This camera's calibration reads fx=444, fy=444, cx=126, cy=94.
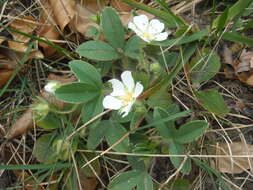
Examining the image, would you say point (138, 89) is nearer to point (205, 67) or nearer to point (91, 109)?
point (91, 109)

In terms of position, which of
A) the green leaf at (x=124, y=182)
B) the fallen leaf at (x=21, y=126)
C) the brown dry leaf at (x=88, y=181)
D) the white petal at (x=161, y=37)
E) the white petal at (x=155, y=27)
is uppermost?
the white petal at (x=155, y=27)

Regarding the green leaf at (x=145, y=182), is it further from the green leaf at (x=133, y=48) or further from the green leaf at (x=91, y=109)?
the green leaf at (x=133, y=48)

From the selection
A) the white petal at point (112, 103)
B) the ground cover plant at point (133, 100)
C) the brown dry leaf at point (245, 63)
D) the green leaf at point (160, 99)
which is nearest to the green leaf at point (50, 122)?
the ground cover plant at point (133, 100)

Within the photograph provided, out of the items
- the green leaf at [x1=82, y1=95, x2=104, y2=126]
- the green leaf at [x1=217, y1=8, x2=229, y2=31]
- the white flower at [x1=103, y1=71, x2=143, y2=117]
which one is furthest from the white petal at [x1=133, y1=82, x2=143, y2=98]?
the green leaf at [x1=217, y1=8, x2=229, y2=31]

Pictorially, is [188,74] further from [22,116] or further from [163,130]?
[22,116]

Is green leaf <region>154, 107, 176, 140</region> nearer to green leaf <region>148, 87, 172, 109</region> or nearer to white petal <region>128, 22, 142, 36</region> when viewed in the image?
green leaf <region>148, 87, 172, 109</region>

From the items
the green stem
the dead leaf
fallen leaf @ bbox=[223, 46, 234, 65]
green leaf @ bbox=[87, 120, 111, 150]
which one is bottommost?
fallen leaf @ bbox=[223, 46, 234, 65]

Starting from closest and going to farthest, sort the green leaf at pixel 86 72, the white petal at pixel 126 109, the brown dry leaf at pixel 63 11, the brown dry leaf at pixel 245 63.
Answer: the white petal at pixel 126 109
the green leaf at pixel 86 72
the brown dry leaf at pixel 245 63
the brown dry leaf at pixel 63 11
